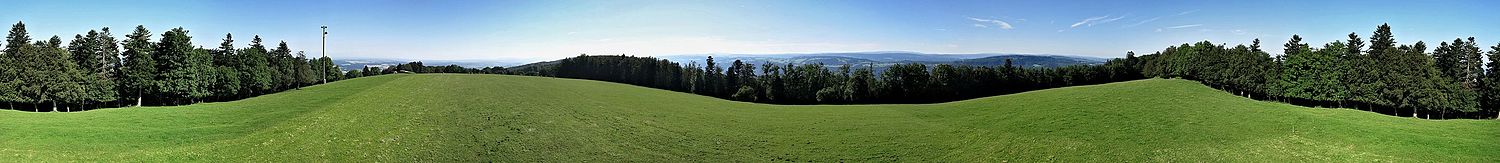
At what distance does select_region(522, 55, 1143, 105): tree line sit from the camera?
87812 mm

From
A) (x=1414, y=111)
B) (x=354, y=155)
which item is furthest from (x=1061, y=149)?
(x=1414, y=111)

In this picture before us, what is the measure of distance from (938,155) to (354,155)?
26.6 metres

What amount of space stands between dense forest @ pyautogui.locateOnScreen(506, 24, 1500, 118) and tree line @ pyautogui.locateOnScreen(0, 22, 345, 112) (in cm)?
5695

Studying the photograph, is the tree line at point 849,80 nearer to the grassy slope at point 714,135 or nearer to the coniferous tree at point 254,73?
the grassy slope at point 714,135

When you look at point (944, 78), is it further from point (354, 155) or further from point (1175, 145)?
point (354, 155)

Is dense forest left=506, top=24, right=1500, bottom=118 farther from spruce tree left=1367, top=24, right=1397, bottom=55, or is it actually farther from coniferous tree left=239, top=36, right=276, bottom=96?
coniferous tree left=239, top=36, right=276, bottom=96

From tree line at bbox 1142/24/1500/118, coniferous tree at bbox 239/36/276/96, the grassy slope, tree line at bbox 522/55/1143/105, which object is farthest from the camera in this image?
tree line at bbox 522/55/1143/105

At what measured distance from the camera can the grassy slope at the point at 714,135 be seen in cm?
3138

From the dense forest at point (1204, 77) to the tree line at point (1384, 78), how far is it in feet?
0.30

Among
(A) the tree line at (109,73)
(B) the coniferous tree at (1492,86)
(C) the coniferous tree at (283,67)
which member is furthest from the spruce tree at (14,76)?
(B) the coniferous tree at (1492,86)

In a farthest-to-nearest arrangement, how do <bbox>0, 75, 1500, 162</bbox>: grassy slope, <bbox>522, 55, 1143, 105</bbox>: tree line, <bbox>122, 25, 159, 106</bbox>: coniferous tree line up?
<bbox>522, 55, 1143, 105</bbox>: tree line
<bbox>122, 25, 159, 106</bbox>: coniferous tree
<bbox>0, 75, 1500, 162</bbox>: grassy slope

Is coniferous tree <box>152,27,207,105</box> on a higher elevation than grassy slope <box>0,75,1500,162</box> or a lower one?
higher

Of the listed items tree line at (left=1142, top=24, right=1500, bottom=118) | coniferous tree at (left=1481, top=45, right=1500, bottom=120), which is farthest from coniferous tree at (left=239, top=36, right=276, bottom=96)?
coniferous tree at (left=1481, top=45, right=1500, bottom=120)

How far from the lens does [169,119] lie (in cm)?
4481
